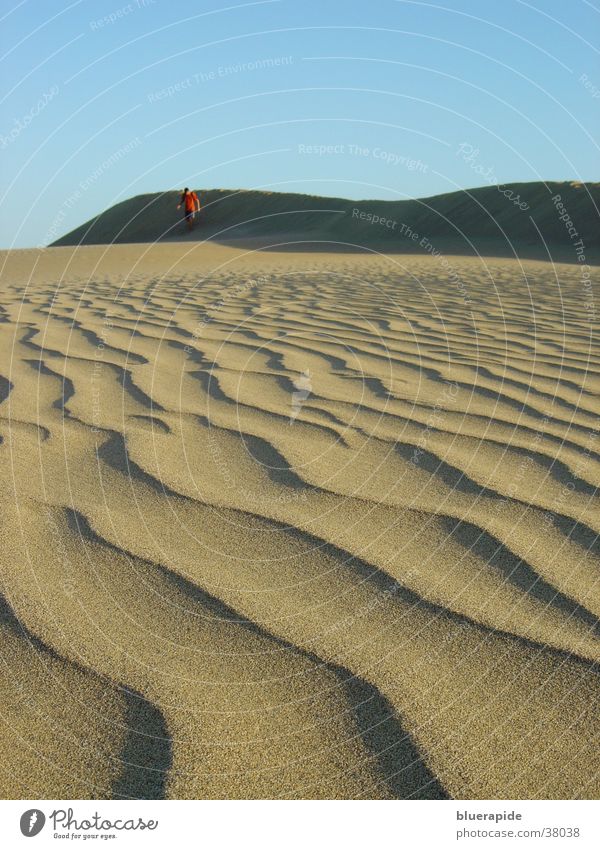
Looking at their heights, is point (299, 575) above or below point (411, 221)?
below

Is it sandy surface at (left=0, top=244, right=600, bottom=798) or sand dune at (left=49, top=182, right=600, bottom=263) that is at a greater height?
sand dune at (left=49, top=182, right=600, bottom=263)

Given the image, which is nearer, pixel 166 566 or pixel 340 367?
pixel 166 566

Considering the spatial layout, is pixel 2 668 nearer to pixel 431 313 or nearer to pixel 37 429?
pixel 37 429

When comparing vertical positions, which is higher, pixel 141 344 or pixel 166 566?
pixel 141 344

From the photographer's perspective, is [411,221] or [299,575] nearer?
[299,575]

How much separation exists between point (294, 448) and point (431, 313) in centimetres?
311

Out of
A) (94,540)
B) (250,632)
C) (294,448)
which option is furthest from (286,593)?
(294,448)

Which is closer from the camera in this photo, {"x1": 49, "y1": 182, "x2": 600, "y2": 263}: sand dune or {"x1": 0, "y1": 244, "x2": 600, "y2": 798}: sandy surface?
{"x1": 0, "y1": 244, "x2": 600, "y2": 798}: sandy surface

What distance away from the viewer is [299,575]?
6.39 ft

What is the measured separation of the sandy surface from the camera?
4.57 ft

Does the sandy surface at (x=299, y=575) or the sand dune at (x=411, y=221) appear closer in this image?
the sandy surface at (x=299, y=575)

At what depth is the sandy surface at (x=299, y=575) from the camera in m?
1.39

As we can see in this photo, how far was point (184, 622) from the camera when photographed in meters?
1.76

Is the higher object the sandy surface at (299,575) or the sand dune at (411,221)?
the sand dune at (411,221)
